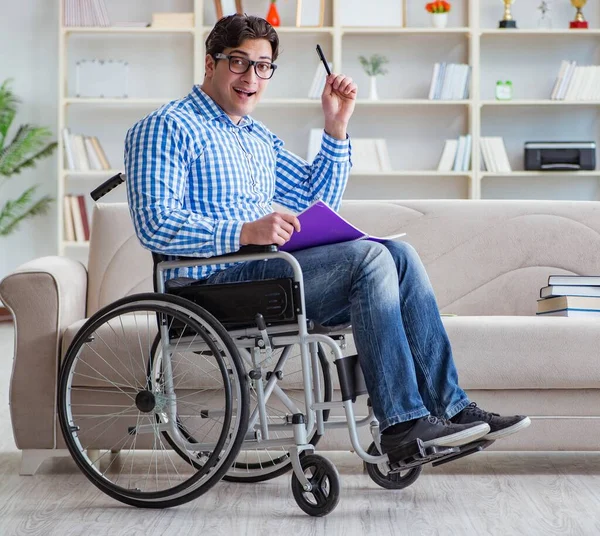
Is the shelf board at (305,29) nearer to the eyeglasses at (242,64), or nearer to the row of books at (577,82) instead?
the row of books at (577,82)

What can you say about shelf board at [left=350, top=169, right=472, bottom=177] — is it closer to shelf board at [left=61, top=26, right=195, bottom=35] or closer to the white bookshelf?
the white bookshelf

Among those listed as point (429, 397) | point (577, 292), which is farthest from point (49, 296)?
point (577, 292)

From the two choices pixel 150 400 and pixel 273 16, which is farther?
pixel 273 16

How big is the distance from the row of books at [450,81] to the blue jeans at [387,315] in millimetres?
4116

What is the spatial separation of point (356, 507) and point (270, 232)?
614mm

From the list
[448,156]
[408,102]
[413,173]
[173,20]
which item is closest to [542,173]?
[448,156]

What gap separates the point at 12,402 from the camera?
2299mm

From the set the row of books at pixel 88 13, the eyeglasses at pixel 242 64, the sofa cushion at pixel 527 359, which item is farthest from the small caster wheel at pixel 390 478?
the row of books at pixel 88 13

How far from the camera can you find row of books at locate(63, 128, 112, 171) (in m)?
5.90

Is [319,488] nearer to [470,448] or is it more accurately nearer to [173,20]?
[470,448]

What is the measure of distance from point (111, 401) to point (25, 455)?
254mm

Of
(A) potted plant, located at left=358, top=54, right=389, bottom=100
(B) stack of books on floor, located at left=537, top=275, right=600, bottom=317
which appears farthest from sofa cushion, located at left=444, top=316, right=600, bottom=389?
(A) potted plant, located at left=358, top=54, right=389, bottom=100

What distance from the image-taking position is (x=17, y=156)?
19.5 ft

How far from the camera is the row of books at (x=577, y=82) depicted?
5.84 m
